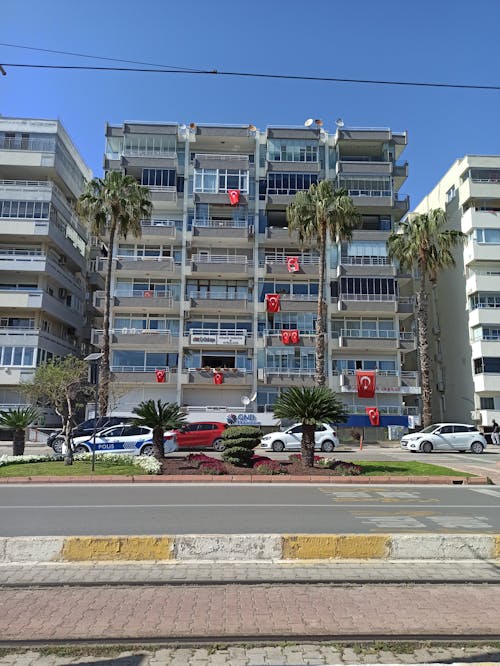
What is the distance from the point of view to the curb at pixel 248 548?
689 centimetres

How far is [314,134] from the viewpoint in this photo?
149ft

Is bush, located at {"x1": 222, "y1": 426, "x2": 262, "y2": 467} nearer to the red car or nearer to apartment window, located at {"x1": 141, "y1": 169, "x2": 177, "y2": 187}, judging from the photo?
the red car

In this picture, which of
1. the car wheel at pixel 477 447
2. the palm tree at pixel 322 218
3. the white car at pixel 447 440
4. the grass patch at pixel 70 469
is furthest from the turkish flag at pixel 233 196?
the grass patch at pixel 70 469

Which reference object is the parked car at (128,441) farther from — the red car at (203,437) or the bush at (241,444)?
the red car at (203,437)

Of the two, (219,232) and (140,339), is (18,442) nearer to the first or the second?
(140,339)

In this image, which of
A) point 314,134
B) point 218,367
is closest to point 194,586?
point 218,367

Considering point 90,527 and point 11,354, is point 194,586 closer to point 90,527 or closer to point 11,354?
point 90,527

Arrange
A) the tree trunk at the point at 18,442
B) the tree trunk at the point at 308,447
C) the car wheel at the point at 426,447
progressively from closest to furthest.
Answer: the tree trunk at the point at 308,447 < the tree trunk at the point at 18,442 < the car wheel at the point at 426,447

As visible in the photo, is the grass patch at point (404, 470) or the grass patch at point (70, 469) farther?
the grass patch at point (404, 470)

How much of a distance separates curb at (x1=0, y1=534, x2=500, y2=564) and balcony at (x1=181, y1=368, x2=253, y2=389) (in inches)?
1343

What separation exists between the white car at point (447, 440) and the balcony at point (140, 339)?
66.2 ft

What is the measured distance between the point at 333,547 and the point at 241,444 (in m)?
11.7

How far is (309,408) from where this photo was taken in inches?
703

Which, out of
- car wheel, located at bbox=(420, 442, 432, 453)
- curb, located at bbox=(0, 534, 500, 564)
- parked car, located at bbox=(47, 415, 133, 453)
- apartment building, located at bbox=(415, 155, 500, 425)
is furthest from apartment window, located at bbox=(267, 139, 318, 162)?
curb, located at bbox=(0, 534, 500, 564)
